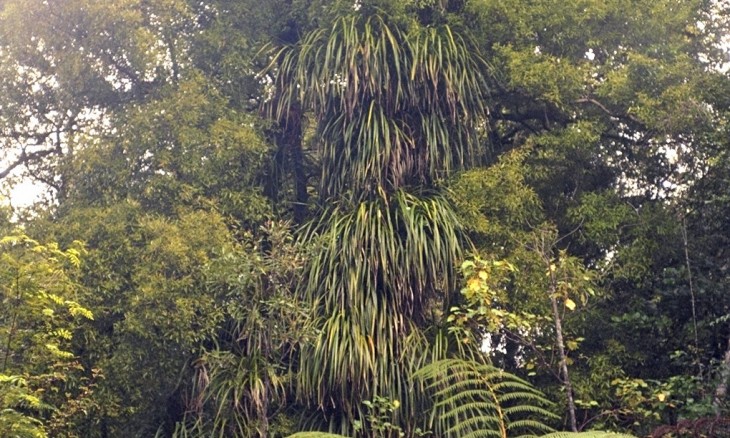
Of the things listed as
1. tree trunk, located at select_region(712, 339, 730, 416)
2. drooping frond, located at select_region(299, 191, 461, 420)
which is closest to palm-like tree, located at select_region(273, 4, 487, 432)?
drooping frond, located at select_region(299, 191, 461, 420)

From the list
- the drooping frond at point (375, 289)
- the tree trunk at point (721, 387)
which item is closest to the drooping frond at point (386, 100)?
the drooping frond at point (375, 289)

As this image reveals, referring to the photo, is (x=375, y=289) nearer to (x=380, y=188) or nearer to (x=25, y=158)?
(x=380, y=188)

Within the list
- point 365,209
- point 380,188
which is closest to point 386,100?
point 380,188

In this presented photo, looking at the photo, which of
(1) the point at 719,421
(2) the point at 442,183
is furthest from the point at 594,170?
(1) the point at 719,421

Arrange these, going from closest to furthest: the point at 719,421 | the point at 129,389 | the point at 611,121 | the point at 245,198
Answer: the point at 719,421, the point at 129,389, the point at 245,198, the point at 611,121

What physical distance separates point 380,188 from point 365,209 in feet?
0.87

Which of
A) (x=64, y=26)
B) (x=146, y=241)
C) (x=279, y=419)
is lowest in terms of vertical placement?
(x=279, y=419)

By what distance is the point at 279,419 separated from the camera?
8.08 metres

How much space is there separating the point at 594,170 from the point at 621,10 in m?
1.63

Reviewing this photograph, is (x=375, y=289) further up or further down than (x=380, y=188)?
further down

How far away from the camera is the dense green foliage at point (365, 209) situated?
764 cm

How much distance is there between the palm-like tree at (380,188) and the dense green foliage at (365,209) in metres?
0.03

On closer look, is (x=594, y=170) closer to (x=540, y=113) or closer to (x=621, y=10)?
(x=540, y=113)

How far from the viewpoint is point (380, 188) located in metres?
8.74
